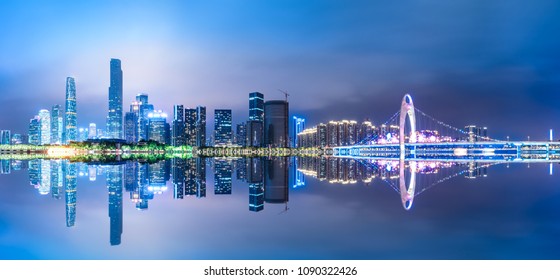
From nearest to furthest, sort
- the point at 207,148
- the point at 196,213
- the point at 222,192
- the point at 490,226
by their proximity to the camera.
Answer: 1. the point at 490,226
2. the point at 196,213
3. the point at 222,192
4. the point at 207,148

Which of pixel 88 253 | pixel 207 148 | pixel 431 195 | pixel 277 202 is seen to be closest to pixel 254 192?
pixel 277 202

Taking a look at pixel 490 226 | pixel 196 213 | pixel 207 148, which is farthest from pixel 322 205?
pixel 207 148

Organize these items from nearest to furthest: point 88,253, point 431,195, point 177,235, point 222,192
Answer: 1. point 88,253
2. point 177,235
3. point 431,195
4. point 222,192

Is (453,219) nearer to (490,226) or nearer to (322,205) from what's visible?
(490,226)

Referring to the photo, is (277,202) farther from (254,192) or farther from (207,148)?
(207,148)

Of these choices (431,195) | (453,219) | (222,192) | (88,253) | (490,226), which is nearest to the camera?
(88,253)

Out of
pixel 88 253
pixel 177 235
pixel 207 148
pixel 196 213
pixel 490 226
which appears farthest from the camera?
pixel 207 148

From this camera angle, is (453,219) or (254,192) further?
(254,192)

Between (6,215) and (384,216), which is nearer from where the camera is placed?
(384,216)

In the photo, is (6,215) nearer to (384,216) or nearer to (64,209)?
(64,209)
